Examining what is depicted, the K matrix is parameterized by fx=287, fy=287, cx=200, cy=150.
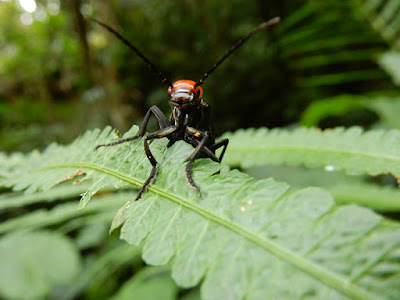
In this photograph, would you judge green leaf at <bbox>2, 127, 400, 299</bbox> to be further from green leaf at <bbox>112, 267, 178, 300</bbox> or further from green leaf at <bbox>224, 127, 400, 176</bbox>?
green leaf at <bbox>112, 267, 178, 300</bbox>

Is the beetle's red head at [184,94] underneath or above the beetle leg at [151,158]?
above

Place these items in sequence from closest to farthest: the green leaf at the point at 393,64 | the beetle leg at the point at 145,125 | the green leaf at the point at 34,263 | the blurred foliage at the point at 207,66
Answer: the beetle leg at the point at 145,125 < the green leaf at the point at 34,263 < the green leaf at the point at 393,64 < the blurred foliage at the point at 207,66

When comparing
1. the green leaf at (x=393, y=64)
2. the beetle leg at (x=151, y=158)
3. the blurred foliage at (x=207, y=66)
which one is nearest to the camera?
the beetle leg at (x=151, y=158)

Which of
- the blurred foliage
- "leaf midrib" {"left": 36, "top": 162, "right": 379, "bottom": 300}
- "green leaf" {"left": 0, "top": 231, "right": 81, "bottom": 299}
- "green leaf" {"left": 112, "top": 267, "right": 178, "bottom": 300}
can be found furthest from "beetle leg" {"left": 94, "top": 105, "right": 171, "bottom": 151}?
"green leaf" {"left": 112, "top": 267, "right": 178, "bottom": 300}

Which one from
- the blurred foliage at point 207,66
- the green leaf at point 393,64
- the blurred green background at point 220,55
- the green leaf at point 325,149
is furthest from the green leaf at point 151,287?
the blurred green background at point 220,55

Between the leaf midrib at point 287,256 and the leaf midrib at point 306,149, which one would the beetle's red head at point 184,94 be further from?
the leaf midrib at point 306,149

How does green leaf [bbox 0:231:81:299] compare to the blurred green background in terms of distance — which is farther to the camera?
the blurred green background
